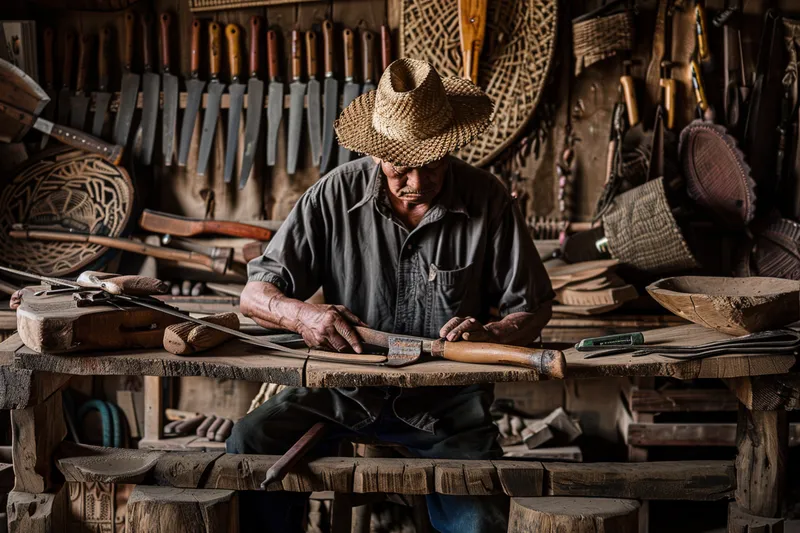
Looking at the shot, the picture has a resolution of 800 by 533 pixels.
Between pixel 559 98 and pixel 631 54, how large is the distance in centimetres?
45

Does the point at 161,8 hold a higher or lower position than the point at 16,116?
higher

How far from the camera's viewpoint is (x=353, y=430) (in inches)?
115

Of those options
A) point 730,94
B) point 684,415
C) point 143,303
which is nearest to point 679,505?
point 684,415

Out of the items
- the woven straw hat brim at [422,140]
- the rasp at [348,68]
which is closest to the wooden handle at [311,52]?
the rasp at [348,68]

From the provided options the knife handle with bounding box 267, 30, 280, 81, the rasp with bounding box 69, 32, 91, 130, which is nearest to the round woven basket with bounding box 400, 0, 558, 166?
the knife handle with bounding box 267, 30, 280, 81

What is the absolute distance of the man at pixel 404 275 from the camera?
2.79 meters

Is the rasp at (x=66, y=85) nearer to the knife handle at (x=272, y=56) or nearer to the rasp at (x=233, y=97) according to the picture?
the rasp at (x=233, y=97)

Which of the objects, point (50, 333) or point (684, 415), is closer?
point (50, 333)

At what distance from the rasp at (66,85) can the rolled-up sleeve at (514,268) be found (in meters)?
2.83

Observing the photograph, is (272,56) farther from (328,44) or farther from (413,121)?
(413,121)

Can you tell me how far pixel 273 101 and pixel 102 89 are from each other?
3.24 feet

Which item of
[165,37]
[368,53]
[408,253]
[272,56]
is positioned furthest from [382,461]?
[165,37]

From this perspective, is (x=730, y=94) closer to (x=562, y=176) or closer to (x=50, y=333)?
(x=562, y=176)

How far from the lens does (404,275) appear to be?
3.11 metres
